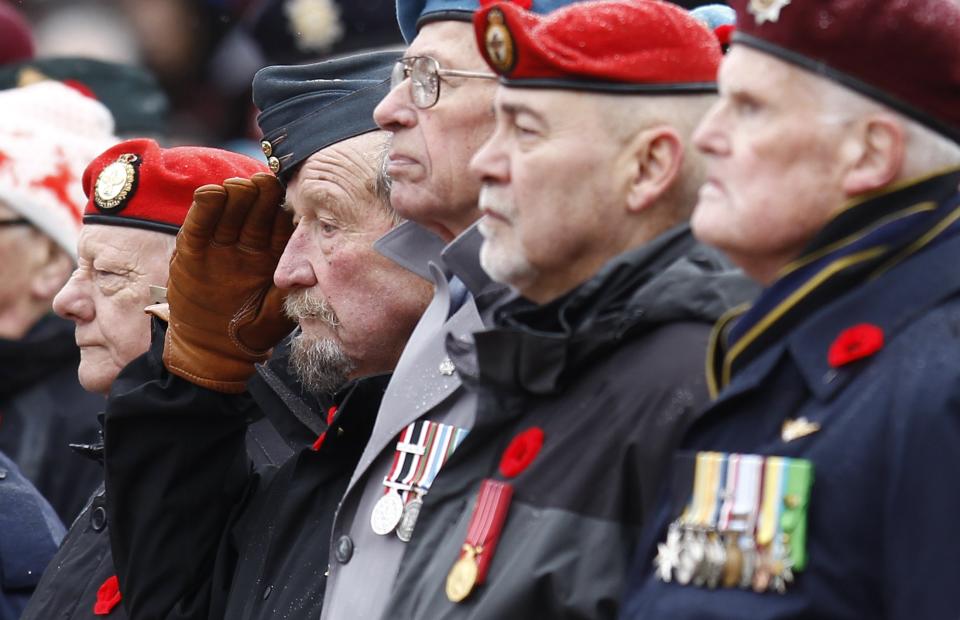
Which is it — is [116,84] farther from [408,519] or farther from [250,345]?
[408,519]

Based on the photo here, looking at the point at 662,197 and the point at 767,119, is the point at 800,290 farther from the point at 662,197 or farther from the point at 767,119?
the point at 662,197

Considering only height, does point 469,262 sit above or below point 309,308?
above

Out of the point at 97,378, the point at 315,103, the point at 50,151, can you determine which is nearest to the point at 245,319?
the point at 315,103

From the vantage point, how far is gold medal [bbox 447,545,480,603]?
3064mm

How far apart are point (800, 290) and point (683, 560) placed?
42cm

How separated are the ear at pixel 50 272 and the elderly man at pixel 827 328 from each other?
15.2 ft

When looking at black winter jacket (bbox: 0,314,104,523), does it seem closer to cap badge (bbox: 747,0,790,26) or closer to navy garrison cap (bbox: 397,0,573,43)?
navy garrison cap (bbox: 397,0,573,43)

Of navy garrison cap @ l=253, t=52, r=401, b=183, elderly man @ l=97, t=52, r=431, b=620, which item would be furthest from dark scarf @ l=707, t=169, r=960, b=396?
navy garrison cap @ l=253, t=52, r=401, b=183

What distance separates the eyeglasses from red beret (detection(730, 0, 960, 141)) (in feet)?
4.24

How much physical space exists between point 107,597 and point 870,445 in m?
2.78

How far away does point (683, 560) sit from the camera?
2670mm

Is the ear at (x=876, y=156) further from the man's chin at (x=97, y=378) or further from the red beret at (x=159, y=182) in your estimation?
the man's chin at (x=97, y=378)

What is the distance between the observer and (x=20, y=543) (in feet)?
17.3

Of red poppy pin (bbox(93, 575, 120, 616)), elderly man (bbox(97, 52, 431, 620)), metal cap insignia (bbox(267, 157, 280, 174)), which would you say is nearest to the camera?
elderly man (bbox(97, 52, 431, 620))
